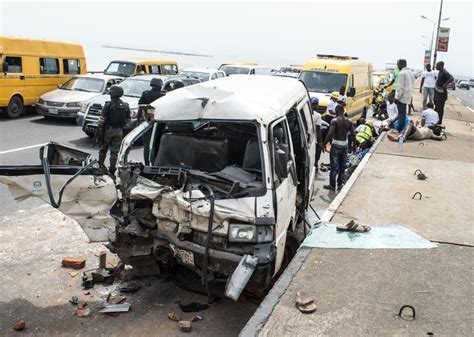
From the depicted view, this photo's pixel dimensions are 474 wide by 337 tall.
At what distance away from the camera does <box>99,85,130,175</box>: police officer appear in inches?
357

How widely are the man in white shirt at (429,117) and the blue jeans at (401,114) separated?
0.53 m

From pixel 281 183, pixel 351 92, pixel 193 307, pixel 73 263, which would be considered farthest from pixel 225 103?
pixel 351 92

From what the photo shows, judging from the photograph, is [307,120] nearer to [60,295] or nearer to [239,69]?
[60,295]

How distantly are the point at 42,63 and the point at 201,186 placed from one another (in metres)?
14.7

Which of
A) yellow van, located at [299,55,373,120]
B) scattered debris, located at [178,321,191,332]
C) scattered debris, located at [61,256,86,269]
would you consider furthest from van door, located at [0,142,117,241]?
yellow van, located at [299,55,373,120]

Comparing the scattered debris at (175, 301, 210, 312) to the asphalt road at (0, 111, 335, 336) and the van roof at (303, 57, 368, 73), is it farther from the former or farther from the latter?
the van roof at (303, 57, 368, 73)

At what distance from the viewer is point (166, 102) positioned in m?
5.60

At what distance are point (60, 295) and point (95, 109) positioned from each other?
884 centimetres

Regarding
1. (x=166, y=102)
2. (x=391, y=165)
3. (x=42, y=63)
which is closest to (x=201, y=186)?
(x=166, y=102)

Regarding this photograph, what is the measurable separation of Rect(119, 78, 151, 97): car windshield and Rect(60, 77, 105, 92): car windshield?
174cm

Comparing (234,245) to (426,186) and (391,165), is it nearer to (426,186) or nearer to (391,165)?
(426,186)

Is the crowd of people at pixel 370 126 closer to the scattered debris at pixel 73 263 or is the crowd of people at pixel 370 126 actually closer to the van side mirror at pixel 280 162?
the van side mirror at pixel 280 162

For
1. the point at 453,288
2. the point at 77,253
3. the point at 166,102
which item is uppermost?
the point at 166,102

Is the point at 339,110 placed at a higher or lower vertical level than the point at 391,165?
higher
